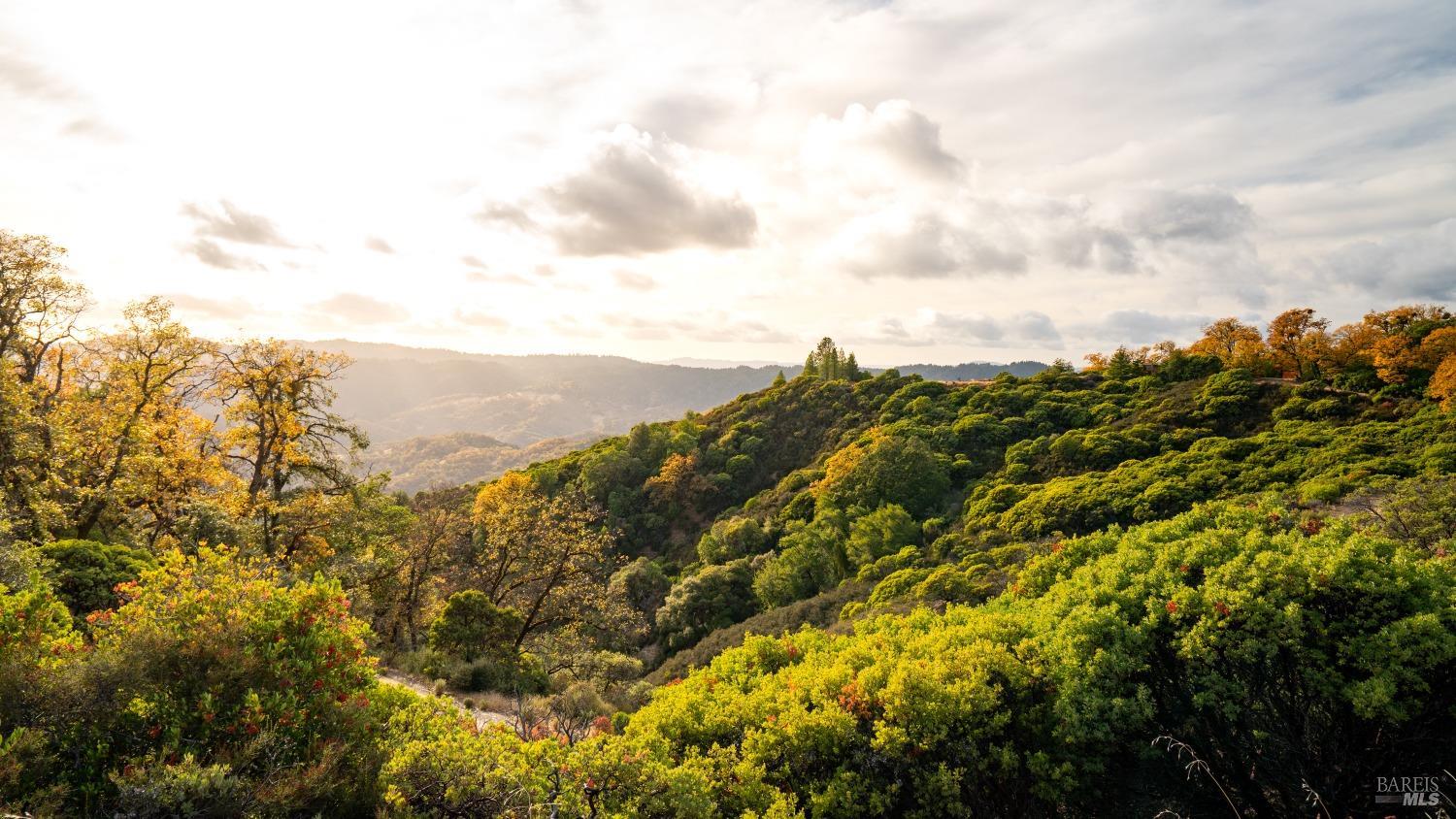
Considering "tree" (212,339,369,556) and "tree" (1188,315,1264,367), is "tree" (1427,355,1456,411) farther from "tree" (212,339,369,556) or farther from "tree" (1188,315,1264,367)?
"tree" (212,339,369,556)

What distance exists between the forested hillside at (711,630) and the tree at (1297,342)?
3.11m

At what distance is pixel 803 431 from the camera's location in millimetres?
65188

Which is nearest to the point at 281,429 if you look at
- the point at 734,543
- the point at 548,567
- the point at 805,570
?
the point at 548,567

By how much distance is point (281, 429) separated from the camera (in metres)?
22.3

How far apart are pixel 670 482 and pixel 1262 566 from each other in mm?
54010

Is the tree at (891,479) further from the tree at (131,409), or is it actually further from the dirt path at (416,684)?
the tree at (131,409)

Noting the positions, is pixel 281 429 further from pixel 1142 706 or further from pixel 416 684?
pixel 1142 706

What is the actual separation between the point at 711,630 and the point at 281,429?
80.9 ft

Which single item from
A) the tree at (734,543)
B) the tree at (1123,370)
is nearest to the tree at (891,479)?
the tree at (734,543)

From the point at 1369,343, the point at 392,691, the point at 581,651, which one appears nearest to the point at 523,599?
the point at 581,651

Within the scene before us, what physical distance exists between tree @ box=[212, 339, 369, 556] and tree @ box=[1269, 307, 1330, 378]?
54.5 metres

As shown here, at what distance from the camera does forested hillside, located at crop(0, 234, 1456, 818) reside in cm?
674

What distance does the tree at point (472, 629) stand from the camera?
21594 millimetres

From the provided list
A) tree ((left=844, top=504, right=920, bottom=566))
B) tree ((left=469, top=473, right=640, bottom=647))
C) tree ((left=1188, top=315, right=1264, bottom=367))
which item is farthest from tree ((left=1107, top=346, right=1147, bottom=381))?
tree ((left=469, top=473, right=640, bottom=647))
